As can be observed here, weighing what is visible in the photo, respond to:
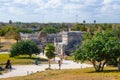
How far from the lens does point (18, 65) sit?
8438 centimetres

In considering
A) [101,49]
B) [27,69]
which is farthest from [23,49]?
[101,49]

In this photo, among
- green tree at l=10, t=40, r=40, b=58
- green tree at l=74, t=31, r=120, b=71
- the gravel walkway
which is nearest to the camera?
green tree at l=74, t=31, r=120, b=71

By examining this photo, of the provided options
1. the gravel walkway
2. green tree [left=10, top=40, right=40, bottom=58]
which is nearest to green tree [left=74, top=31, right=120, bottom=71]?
the gravel walkway

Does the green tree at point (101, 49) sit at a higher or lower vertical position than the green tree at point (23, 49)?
higher

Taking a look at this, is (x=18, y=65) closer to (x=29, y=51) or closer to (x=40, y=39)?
(x=29, y=51)

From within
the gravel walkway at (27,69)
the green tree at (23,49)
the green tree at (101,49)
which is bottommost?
the gravel walkway at (27,69)

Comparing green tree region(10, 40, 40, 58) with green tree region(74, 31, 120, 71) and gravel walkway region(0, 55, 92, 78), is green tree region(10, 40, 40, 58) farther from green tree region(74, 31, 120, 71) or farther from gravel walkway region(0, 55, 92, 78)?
green tree region(74, 31, 120, 71)

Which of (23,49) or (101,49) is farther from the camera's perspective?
(23,49)

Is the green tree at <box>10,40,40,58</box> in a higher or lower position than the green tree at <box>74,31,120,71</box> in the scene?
lower

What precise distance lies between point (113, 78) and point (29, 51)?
216ft

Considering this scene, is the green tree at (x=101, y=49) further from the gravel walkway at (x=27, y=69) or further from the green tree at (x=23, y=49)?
the green tree at (x=23, y=49)

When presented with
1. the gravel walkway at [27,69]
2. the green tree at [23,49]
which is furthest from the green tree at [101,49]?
the green tree at [23,49]

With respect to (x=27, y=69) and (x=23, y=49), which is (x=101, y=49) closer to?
(x=27, y=69)

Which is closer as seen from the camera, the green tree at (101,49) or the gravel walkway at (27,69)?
the green tree at (101,49)
